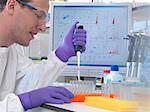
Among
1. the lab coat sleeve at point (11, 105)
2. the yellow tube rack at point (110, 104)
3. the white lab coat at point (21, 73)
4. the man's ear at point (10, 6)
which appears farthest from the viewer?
the white lab coat at point (21, 73)

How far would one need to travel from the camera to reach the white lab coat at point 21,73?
1582 millimetres

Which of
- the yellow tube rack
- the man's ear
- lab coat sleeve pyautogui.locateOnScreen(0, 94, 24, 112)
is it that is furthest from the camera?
the man's ear

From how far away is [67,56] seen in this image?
1572mm

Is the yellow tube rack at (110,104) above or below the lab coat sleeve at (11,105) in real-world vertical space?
above

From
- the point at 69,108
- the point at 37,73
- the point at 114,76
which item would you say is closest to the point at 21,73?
the point at 37,73

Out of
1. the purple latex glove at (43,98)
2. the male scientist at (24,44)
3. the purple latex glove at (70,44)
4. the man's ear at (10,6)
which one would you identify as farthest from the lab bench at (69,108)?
the man's ear at (10,6)

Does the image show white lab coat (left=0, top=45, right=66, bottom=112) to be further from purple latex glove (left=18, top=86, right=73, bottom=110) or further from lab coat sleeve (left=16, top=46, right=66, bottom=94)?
purple latex glove (left=18, top=86, right=73, bottom=110)

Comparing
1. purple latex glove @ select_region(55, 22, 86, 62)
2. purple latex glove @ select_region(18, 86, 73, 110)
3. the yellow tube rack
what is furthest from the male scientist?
the yellow tube rack

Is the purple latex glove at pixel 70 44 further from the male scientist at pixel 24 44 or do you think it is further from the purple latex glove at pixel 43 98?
the purple latex glove at pixel 43 98

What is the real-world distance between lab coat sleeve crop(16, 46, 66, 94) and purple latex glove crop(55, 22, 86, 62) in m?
0.03

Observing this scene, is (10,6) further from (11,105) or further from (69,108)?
(69,108)

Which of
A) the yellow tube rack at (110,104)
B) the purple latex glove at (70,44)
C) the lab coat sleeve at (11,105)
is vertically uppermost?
the purple latex glove at (70,44)

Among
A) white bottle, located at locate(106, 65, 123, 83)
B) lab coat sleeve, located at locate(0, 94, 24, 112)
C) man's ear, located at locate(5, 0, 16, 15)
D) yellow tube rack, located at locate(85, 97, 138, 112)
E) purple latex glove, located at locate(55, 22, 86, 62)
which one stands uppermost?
man's ear, located at locate(5, 0, 16, 15)

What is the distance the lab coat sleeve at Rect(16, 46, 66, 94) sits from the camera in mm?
1575
